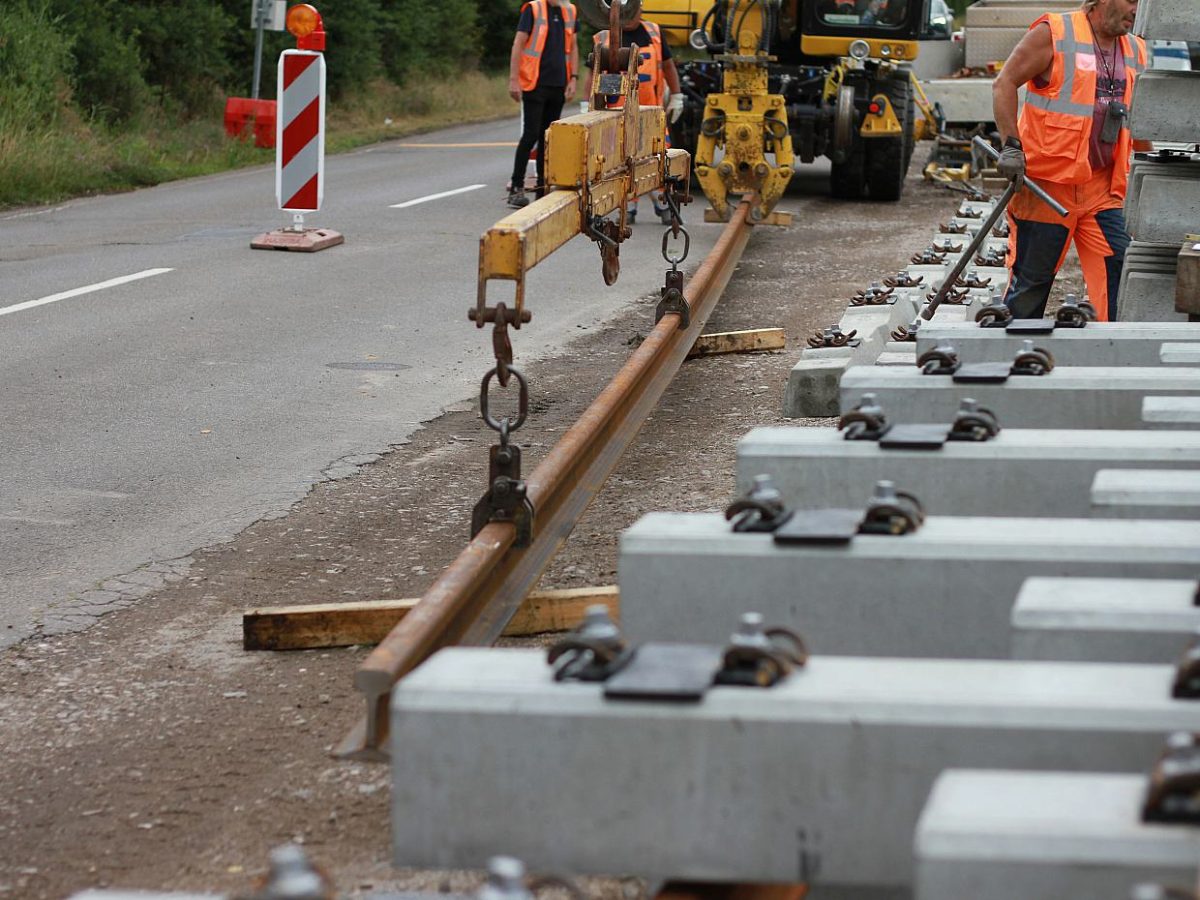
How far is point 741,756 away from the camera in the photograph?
1854 millimetres

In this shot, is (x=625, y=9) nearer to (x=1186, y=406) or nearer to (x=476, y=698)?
(x=1186, y=406)

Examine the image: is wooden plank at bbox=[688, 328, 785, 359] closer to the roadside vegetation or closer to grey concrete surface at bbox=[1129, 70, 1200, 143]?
grey concrete surface at bbox=[1129, 70, 1200, 143]

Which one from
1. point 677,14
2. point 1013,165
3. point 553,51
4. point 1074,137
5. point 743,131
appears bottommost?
point 743,131

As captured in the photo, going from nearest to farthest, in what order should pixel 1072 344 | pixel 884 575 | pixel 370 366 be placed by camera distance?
Answer: pixel 884 575, pixel 1072 344, pixel 370 366

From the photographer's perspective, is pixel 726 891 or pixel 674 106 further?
pixel 674 106

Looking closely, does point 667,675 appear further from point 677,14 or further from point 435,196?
point 677,14

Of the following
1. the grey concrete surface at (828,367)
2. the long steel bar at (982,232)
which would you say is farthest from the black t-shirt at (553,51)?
the grey concrete surface at (828,367)

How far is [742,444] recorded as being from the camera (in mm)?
2895

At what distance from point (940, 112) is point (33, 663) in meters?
15.2

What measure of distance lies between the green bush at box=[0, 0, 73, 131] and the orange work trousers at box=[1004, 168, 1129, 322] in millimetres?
13693

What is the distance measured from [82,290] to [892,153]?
7799 mm

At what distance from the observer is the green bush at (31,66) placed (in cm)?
1883

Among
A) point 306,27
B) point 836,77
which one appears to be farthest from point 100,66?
point 306,27

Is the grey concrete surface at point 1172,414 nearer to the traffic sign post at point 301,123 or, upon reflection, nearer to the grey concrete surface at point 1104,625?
the grey concrete surface at point 1104,625
